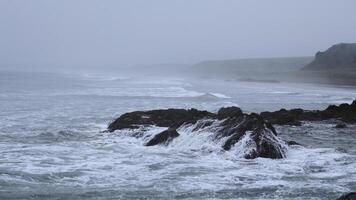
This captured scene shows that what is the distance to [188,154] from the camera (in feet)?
46.8

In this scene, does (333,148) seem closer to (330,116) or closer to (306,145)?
(306,145)

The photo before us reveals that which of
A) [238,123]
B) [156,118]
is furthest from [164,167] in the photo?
[156,118]

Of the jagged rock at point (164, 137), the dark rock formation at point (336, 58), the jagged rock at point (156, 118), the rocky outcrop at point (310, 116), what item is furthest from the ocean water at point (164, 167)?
the dark rock formation at point (336, 58)

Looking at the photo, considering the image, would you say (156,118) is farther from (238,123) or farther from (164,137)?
(238,123)

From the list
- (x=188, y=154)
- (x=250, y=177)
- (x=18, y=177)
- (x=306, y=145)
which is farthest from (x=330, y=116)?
(x=18, y=177)

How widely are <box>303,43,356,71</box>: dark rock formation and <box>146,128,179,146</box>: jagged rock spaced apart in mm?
87291

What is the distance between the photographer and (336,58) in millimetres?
105750

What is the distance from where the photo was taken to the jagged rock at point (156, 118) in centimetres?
1939

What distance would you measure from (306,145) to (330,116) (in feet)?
24.8

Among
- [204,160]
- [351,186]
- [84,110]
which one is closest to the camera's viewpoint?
[351,186]

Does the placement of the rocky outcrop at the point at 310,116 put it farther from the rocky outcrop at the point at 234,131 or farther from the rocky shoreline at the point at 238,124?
the rocky outcrop at the point at 234,131

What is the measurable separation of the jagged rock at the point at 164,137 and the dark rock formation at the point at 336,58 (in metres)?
87.3

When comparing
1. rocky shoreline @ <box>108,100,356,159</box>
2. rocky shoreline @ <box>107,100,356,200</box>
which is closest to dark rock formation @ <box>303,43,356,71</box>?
rocky shoreline @ <box>107,100,356,200</box>

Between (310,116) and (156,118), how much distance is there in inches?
285
